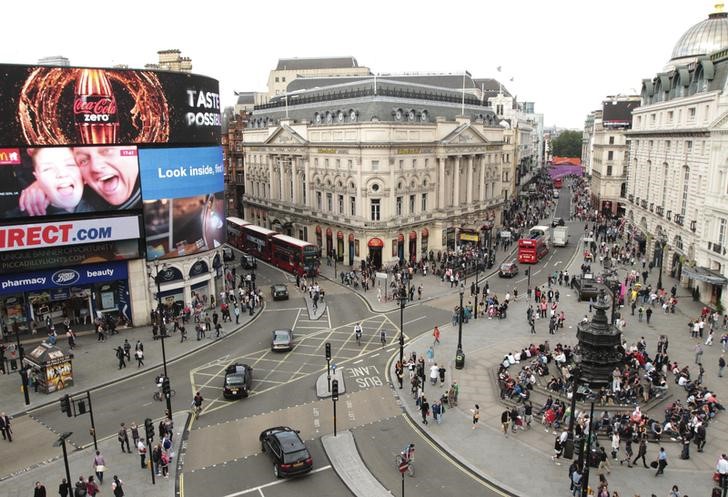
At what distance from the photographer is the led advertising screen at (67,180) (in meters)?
39.0

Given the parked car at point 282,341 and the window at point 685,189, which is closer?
the parked car at point 282,341

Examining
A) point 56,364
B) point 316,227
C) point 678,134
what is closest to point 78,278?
point 56,364

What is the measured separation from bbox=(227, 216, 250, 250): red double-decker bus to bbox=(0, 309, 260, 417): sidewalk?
89.4ft

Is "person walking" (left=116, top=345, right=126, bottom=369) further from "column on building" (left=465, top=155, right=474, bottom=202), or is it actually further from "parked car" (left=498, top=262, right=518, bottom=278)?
"column on building" (left=465, top=155, right=474, bottom=202)

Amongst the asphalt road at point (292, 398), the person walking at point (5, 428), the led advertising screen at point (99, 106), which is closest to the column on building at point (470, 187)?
the asphalt road at point (292, 398)

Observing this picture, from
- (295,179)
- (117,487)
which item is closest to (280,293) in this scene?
(295,179)

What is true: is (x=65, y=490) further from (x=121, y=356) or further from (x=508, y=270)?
(x=508, y=270)

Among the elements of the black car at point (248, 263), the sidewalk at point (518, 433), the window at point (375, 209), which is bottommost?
the sidewalk at point (518, 433)

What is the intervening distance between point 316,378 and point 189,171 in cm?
2126

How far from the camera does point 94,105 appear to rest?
4097 cm

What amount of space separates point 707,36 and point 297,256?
56381mm

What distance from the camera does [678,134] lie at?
58750 millimetres

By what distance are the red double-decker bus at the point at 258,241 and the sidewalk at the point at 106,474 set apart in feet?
127

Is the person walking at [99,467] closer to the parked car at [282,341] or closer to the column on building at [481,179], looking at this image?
the parked car at [282,341]
